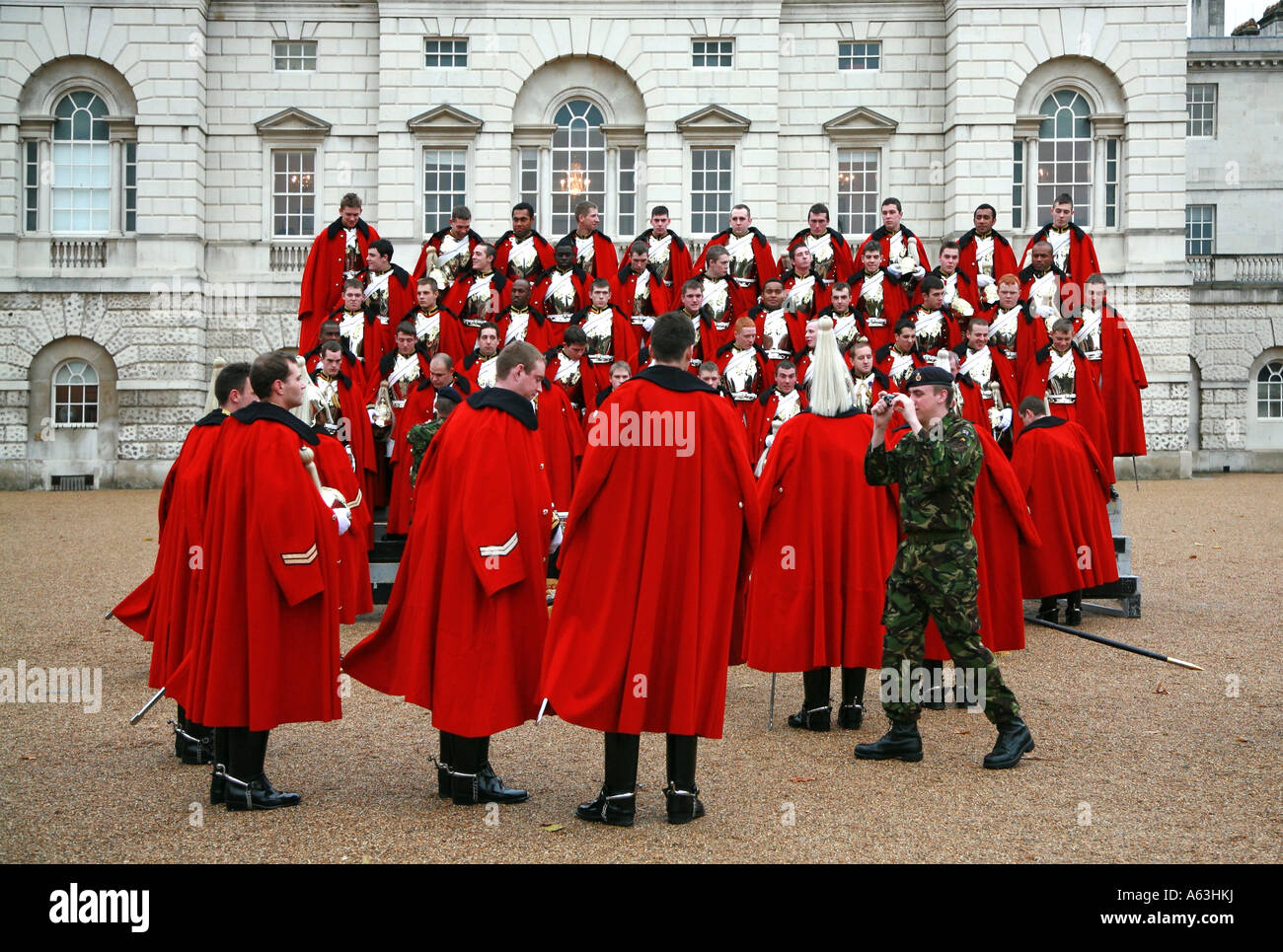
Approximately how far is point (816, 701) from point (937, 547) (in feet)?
5.42

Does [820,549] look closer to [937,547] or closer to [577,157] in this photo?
[937,547]

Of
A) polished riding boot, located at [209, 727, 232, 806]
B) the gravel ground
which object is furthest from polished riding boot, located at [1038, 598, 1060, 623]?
polished riding boot, located at [209, 727, 232, 806]

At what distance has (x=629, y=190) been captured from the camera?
27.5 meters

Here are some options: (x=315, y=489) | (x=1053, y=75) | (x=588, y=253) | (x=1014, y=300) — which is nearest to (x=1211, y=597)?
(x=1014, y=300)

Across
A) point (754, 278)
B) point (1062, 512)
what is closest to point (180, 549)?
point (1062, 512)

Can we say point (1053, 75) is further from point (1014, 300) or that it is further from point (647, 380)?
point (647, 380)

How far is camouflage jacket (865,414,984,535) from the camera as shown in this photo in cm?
662

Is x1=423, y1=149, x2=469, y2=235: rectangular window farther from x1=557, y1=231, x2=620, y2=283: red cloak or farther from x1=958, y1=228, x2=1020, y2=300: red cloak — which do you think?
x1=958, y1=228, x2=1020, y2=300: red cloak

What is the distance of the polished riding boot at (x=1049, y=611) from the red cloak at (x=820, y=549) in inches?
172

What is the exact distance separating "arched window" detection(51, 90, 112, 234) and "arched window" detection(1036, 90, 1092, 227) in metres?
20.8

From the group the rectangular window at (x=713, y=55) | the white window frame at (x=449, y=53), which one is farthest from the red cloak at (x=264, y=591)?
the rectangular window at (x=713, y=55)

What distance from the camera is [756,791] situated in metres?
6.42

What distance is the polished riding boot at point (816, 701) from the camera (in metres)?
7.82

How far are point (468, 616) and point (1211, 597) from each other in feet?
31.0
